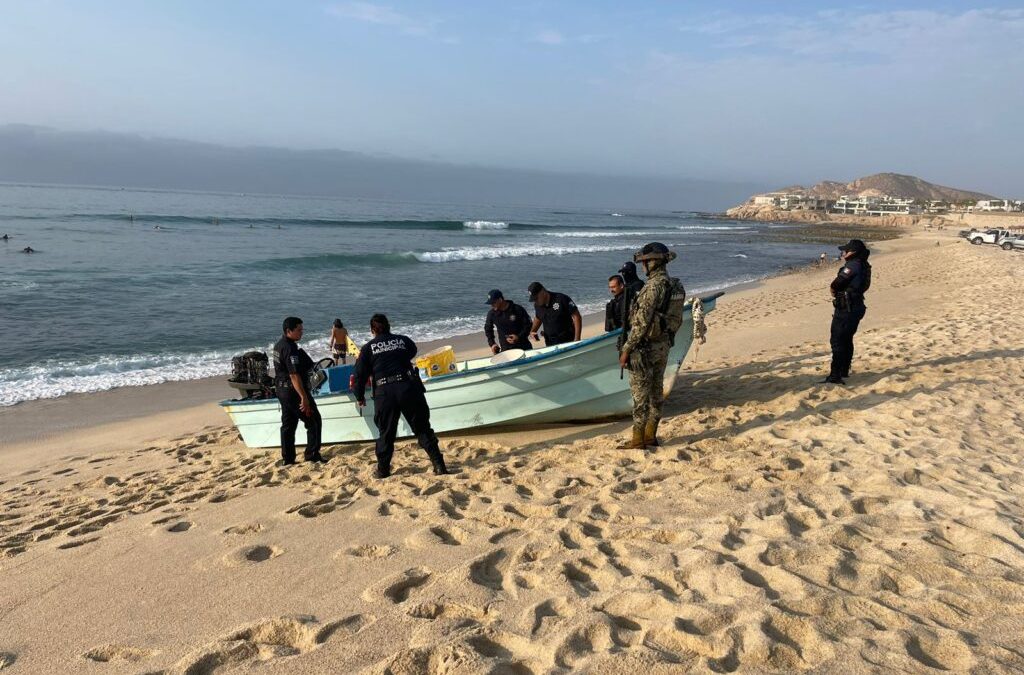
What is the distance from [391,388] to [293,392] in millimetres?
1568

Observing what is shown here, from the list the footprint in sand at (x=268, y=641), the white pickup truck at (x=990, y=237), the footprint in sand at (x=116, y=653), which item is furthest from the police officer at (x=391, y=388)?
the white pickup truck at (x=990, y=237)

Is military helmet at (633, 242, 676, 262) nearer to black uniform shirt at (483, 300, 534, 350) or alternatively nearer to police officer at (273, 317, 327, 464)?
black uniform shirt at (483, 300, 534, 350)

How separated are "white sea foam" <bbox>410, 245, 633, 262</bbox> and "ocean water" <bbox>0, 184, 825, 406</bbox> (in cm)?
14

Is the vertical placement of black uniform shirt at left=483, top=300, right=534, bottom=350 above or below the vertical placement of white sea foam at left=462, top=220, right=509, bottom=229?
below

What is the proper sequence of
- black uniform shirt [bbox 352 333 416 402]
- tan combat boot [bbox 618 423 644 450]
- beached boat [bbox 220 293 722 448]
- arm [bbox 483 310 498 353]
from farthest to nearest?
arm [bbox 483 310 498 353], beached boat [bbox 220 293 722 448], tan combat boot [bbox 618 423 644 450], black uniform shirt [bbox 352 333 416 402]

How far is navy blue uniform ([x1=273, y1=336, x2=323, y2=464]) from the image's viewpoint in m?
6.63

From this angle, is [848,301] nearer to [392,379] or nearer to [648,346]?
[648,346]

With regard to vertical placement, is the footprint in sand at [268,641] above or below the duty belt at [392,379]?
below

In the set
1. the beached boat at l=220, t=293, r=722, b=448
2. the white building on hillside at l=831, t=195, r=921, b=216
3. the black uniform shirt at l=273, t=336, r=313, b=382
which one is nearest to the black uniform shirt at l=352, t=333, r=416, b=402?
the black uniform shirt at l=273, t=336, r=313, b=382

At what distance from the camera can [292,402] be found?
6.87m

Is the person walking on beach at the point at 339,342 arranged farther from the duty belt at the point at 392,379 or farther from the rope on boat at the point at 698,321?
the rope on boat at the point at 698,321

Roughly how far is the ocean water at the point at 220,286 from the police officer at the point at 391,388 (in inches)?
317

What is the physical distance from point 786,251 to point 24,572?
51.8m

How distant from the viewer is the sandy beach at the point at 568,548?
10.1 feet
